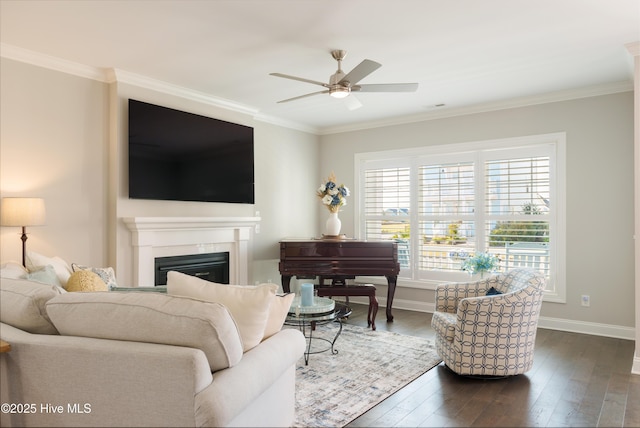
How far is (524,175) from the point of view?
5.25 metres

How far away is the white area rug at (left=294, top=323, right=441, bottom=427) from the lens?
9.19 feet

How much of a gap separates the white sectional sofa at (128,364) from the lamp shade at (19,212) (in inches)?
62.4

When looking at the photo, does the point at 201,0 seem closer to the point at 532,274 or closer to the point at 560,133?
the point at 532,274

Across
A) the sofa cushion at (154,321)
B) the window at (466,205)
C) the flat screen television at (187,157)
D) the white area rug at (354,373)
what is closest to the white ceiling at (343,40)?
the flat screen television at (187,157)

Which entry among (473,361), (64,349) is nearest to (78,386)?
(64,349)

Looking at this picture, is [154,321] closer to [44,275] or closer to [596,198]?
[44,275]

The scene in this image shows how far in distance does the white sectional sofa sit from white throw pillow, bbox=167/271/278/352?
3.5 inches

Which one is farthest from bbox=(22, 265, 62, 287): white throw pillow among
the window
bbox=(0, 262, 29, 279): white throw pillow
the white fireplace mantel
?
the window

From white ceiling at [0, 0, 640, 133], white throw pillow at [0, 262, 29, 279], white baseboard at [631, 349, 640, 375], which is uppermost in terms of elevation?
white ceiling at [0, 0, 640, 133]

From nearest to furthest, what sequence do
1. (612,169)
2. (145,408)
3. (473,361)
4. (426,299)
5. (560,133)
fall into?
1. (145,408)
2. (473,361)
3. (612,169)
4. (560,133)
5. (426,299)

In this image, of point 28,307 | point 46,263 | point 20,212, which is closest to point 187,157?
point 20,212

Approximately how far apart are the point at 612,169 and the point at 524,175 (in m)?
0.89

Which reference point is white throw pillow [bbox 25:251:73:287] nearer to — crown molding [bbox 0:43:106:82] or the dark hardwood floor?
crown molding [bbox 0:43:106:82]

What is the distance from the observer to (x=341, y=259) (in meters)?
5.29
